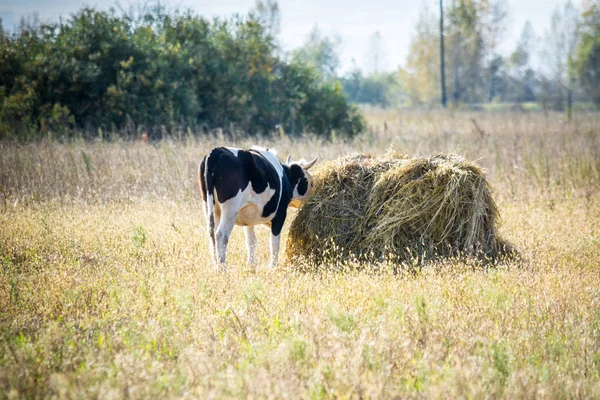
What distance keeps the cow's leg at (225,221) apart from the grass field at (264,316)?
30 centimetres

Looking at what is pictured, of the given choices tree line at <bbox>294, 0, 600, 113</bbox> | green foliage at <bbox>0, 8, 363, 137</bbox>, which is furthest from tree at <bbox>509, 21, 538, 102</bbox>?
green foliage at <bbox>0, 8, 363, 137</bbox>

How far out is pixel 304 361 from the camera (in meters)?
4.46

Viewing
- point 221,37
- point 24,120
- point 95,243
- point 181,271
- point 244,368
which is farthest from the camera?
point 221,37

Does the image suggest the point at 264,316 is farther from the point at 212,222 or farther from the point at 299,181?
the point at 299,181

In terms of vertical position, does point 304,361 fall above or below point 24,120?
below

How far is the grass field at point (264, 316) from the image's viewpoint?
162 inches

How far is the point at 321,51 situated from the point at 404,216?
81917mm

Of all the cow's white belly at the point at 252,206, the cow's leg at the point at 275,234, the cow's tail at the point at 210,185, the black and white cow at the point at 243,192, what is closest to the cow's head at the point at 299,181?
→ the black and white cow at the point at 243,192

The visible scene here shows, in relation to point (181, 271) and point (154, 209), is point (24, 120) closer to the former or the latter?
point (154, 209)

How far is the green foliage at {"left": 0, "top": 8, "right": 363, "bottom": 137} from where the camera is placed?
64.2 feet

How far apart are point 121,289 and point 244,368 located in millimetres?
2526

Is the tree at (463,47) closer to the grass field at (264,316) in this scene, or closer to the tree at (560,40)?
the tree at (560,40)

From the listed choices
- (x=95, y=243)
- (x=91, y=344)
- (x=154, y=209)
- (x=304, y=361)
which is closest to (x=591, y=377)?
(x=304, y=361)

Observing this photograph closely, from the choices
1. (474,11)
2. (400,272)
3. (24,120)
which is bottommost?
(400,272)
